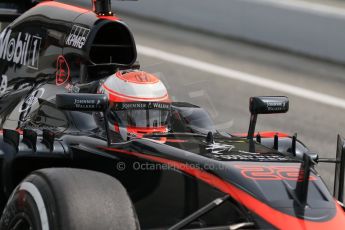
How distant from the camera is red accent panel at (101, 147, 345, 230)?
446 cm

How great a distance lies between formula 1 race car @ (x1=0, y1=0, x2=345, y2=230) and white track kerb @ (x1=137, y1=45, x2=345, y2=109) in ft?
17.1

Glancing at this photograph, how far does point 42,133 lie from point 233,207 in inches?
66.5

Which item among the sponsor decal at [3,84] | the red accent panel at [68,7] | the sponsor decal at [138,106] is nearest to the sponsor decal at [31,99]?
the sponsor decal at [3,84]

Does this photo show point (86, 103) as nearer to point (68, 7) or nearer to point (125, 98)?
point (125, 98)

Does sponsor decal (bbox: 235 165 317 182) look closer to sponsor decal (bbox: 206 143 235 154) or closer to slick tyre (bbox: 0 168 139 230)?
sponsor decal (bbox: 206 143 235 154)

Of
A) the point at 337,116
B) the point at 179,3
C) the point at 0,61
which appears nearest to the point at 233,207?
the point at 0,61

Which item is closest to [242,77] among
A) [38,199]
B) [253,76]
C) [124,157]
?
[253,76]

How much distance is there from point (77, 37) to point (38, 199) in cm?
260

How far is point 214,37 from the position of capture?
570 inches

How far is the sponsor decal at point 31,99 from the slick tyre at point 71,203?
1.97 metres

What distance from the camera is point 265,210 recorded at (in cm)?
450

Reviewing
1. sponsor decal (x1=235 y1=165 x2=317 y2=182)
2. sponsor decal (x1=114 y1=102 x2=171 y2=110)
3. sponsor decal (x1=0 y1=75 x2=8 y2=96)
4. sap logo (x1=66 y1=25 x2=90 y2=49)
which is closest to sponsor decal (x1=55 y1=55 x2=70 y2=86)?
sap logo (x1=66 y1=25 x2=90 y2=49)

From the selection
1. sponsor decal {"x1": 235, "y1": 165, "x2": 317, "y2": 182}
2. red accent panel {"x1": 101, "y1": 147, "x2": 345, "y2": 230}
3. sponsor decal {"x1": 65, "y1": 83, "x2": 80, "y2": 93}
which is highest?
sponsor decal {"x1": 65, "y1": 83, "x2": 80, "y2": 93}

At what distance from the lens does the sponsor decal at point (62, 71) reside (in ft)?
22.2
